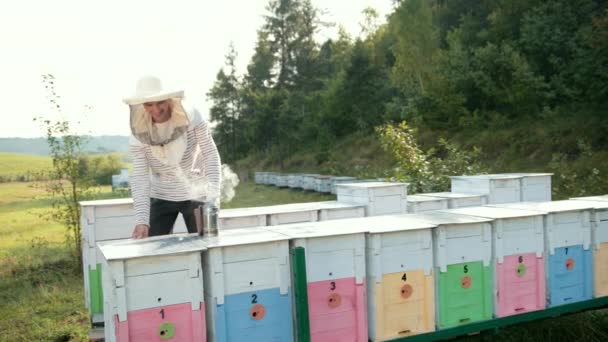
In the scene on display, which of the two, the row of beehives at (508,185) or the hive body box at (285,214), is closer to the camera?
the hive body box at (285,214)

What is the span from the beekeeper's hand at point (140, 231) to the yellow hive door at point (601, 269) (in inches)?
131

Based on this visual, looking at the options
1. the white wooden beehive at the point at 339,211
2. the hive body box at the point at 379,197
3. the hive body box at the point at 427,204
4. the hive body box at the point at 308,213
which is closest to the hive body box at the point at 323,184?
the hive body box at the point at 427,204

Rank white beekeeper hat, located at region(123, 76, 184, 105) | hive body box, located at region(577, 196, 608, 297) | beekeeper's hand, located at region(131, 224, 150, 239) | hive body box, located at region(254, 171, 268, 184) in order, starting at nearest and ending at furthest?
1. white beekeeper hat, located at region(123, 76, 184, 105)
2. beekeeper's hand, located at region(131, 224, 150, 239)
3. hive body box, located at region(577, 196, 608, 297)
4. hive body box, located at region(254, 171, 268, 184)

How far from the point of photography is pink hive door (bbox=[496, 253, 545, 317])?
140 inches

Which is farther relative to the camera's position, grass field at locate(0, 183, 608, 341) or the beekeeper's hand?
grass field at locate(0, 183, 608, 341)

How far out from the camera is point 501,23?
866 inches

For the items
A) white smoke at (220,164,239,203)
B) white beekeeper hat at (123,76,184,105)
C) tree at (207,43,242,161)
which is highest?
tree at (207,43,242,161)

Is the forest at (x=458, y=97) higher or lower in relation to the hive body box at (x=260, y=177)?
higher

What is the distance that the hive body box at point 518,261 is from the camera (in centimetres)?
354

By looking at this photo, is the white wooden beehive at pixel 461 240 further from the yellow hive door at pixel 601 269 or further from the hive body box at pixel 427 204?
the hive body box at pixel 427 204

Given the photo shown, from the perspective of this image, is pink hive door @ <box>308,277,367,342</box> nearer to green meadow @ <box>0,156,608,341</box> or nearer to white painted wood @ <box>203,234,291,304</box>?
white painted wood @ <box>203,234,291,304</box>

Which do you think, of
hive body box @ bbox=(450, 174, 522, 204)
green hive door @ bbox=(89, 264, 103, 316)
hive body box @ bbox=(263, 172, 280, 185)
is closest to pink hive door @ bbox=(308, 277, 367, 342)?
green hive door @ bbox=(89, 264, 103, 316)

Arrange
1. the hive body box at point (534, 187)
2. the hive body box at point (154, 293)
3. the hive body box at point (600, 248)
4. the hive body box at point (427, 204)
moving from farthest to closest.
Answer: the hive body box at point (534, 187)
the hive body box at point (427, 204)
the hive body box at point (600, 248)
the hive body box at point (154, 293)

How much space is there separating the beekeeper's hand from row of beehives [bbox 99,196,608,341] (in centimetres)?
20
